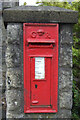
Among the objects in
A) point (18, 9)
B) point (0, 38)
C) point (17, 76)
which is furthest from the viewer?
point (0, 38)

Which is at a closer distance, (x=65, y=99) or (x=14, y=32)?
(x=14, y=32)

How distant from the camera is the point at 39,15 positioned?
5.87ft

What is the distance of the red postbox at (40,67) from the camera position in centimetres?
181

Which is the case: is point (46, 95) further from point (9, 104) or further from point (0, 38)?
point (0, 38)

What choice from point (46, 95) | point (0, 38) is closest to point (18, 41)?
point (46, 95)

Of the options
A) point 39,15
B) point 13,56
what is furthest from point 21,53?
point 39,15

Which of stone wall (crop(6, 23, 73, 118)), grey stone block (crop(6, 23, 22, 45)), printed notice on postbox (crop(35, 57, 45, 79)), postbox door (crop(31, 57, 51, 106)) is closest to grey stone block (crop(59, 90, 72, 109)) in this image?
stone wall (crop(6, 23, 73, 118))

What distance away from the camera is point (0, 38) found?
2758 mm

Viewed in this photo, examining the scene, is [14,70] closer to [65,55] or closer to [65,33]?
[65,55]

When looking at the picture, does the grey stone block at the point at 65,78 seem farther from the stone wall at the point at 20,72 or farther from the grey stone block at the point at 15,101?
the grey stone block at the point at 15,101

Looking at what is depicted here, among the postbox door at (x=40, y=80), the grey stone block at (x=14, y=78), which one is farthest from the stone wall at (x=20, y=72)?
the postbox door at (x=40, y=80)

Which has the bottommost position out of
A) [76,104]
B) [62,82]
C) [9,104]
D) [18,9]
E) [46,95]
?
[76,104]

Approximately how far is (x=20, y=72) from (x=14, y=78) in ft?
0.39

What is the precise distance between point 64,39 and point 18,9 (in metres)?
0.73
